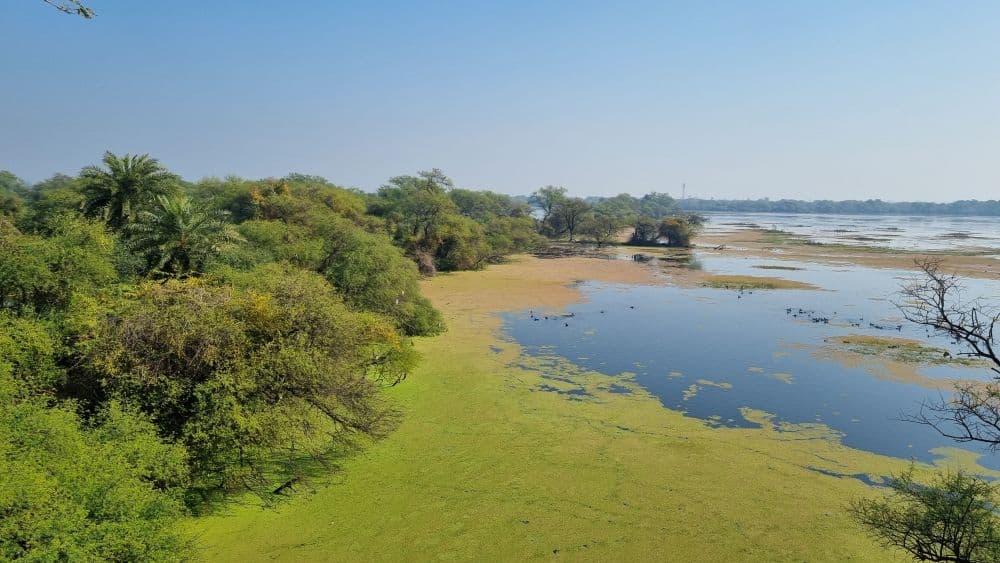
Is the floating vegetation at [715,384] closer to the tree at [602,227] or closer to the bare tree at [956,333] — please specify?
the bare tree at [956,333]

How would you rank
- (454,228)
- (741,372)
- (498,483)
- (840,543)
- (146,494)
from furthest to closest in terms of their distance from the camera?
(454,228) → (741,372) → (498,483) → (840,543) → (146,494)

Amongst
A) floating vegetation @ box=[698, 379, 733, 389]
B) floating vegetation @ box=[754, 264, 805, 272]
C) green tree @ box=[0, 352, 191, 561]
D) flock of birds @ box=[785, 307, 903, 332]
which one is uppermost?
green tree @ box=[0, 352, 191, 561]

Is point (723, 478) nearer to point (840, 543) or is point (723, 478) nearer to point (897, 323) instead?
point (840, 543)

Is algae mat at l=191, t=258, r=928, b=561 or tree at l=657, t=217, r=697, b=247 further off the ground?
tree at l=657, t=217, r=697, b=247

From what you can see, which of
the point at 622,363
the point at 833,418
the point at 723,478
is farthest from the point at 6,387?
the point at 833,418

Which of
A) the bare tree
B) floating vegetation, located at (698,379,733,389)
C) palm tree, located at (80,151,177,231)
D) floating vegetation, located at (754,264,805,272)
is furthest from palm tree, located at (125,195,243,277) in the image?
floating vegetation, located at (754,264,805,272)

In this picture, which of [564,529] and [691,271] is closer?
[564,529]

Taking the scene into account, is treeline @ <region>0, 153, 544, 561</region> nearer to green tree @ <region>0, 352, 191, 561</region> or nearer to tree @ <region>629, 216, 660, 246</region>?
green tree @ <region>0, 352, 191, 561</region>

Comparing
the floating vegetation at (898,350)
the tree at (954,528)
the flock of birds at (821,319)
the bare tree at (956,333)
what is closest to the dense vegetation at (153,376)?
the bare tree at (956,333)
